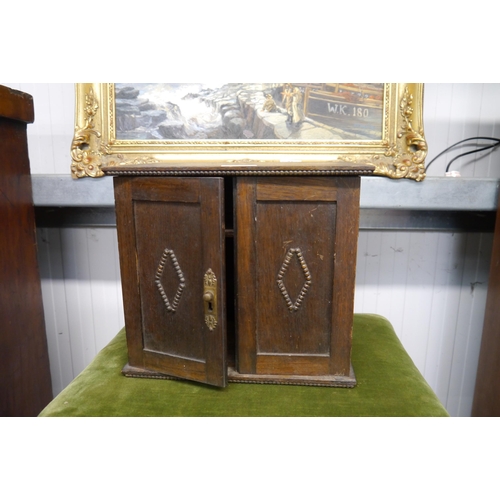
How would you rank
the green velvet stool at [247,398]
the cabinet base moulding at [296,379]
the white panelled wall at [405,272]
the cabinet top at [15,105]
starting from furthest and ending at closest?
the white panelled wall at [405,272], the cabinet top at [15,105], the cabinet base moulding at [296,379], the green velvet stool at [247,398]

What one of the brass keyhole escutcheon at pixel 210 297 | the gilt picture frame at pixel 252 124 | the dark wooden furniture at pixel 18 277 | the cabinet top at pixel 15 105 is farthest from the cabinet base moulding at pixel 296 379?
the cabinet top at pixel 15 105

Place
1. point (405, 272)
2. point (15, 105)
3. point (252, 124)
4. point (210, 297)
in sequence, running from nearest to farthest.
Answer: point (210, 297) → point (15, 105) → point (252, 124) → point (405, 272)

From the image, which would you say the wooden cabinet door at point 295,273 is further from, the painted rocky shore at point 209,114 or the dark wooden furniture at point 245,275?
the painted rocky shore at point 209,114

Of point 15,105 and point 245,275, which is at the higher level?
point 15,105

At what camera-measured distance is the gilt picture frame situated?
1.49 metres

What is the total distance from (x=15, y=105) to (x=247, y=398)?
1.20 meters

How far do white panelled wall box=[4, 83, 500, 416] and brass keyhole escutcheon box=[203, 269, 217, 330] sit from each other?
949 millimetres

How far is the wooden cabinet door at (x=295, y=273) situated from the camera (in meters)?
1.03

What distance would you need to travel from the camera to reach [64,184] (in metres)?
1.59

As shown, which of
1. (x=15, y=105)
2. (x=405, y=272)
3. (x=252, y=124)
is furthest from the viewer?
(x=405, y=272)

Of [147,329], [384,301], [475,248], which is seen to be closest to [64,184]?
[147,329]

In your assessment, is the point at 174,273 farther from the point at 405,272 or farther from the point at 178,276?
the point at 405,272

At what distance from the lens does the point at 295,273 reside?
3.55 ft

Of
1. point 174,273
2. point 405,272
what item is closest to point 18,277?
point 174,273
